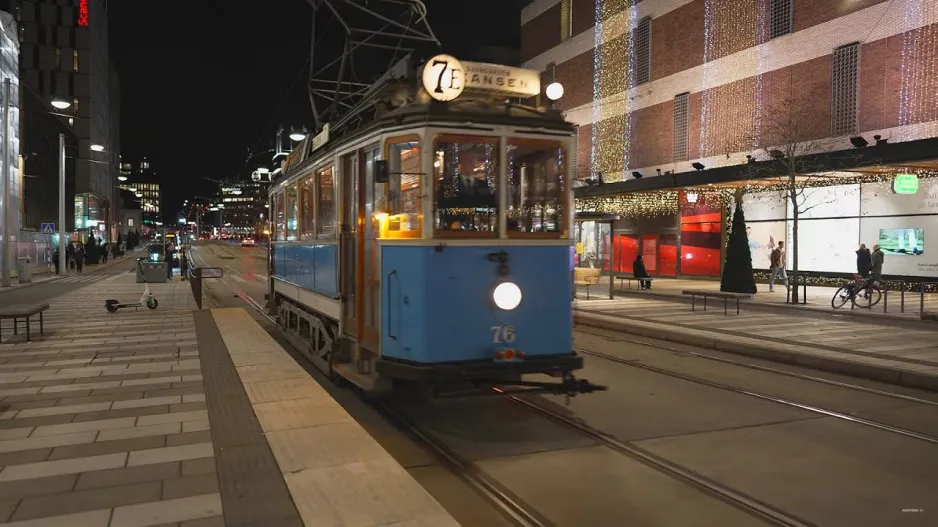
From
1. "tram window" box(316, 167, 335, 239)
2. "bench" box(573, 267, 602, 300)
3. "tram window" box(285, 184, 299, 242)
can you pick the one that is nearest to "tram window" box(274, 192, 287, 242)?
"tram window" box(285, 184, 299, 242)

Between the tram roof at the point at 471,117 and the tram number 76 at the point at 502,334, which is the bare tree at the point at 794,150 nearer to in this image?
the tram roof at the point at 471,117

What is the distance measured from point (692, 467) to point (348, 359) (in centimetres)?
414

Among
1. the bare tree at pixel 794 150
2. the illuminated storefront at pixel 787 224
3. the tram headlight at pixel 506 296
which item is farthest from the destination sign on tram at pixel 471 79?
the bare tree at pixel 794 150

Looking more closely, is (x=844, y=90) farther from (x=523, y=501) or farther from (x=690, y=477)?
(x=523, y=501)

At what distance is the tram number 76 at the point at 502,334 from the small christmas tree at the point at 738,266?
15482 millimetres

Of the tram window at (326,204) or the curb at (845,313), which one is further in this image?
the curb at (845,313)

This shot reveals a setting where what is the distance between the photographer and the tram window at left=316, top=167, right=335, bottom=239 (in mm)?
8219

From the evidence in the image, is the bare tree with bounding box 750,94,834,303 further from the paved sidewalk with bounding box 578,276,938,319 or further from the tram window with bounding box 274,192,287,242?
the tram window with bounding box 274,192,287,242

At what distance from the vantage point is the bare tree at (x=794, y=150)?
64.8 ft

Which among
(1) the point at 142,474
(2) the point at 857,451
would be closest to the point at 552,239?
(2) the point at 857,451

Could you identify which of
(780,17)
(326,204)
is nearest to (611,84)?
(780,17)

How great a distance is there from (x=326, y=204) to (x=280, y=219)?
4.20 m

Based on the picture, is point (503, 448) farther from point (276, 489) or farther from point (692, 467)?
point (276, 489)

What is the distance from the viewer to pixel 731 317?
52.0ft
